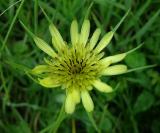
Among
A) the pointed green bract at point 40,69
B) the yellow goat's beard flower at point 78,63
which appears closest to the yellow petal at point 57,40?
the yellow goat's beard flower at point 78,63

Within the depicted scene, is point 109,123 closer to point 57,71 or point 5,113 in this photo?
point 57,71

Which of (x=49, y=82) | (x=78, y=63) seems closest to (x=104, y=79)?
(x=78, y=63)

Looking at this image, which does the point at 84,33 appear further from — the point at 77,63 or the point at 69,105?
the point at 69,105

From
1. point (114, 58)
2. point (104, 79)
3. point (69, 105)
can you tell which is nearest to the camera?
point (69, 105)

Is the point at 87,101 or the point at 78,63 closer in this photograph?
the point at 87,101

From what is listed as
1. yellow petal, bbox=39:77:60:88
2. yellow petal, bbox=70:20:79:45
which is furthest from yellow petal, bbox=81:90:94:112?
yellow petal, bbox=70:20:79:45

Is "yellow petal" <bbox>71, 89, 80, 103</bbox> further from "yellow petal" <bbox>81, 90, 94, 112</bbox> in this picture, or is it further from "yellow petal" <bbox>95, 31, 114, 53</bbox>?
"yellow petal" <bbox>95, 31, 114, 53</bbox>
